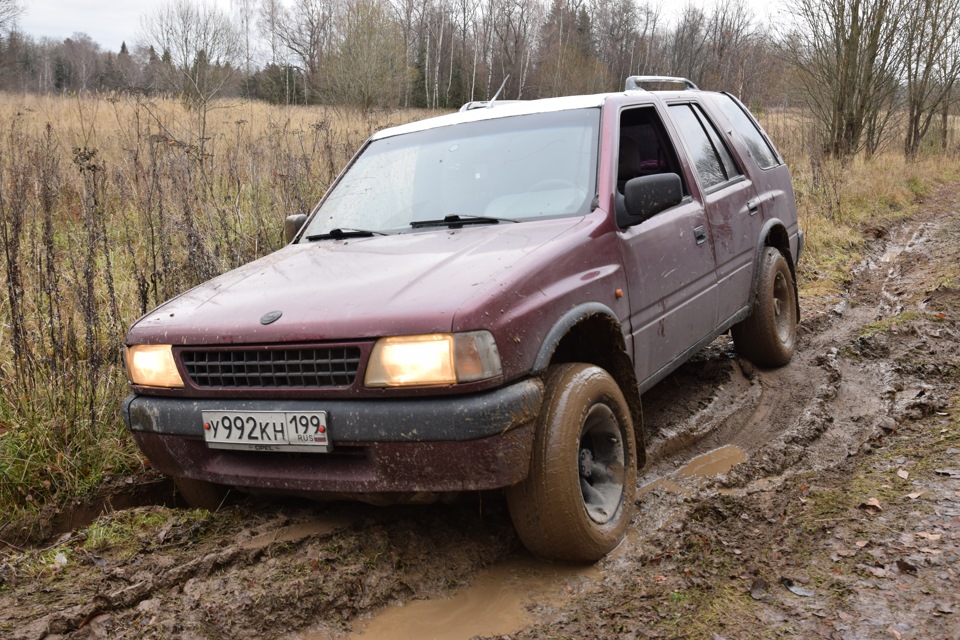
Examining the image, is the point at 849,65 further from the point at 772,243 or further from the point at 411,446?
the point at 411,446

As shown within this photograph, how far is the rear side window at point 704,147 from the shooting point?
4.30 metres

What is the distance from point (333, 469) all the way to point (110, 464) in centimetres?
175

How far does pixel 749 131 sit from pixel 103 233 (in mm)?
4299

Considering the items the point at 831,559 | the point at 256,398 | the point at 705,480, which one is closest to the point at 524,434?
the point at 256,398

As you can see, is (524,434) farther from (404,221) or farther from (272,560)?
(404,221)

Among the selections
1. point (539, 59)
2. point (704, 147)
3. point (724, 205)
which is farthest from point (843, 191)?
point (539, 59)

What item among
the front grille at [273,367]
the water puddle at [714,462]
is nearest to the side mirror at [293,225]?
the front grille at [273,367]

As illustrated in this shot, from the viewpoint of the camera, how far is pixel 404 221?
345 centimetres

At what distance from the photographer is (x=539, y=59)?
4412 cm

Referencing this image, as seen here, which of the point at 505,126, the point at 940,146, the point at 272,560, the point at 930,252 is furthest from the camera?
the point at 940,146

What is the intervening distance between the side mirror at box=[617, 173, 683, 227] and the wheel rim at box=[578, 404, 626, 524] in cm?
87

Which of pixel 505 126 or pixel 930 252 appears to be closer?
pixel 505 126

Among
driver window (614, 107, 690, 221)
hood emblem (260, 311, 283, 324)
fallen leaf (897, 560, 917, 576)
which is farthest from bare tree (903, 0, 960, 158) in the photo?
hood emblem (260, 311, 283, 324)

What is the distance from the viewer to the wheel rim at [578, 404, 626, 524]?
2.86 m
